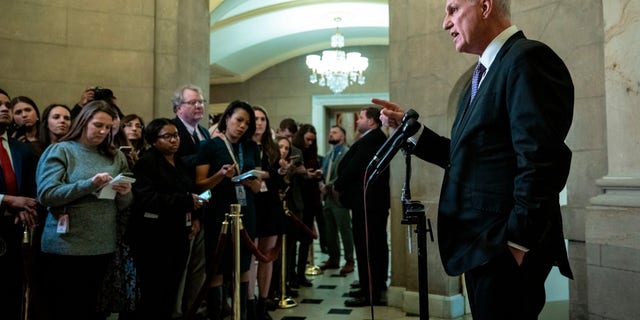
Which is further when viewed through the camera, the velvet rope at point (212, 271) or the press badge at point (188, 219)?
the press badge at point (188, 219)

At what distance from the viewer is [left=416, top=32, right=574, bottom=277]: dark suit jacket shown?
1482mm

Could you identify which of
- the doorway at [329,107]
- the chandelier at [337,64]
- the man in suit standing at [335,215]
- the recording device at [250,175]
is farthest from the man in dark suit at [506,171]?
the doorway at [329,107]

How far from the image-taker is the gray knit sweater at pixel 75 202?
284 centimetres

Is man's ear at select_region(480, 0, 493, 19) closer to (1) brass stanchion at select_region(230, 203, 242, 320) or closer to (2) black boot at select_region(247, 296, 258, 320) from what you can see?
(1) brass stanchion at select_region(230, 203, 242, 320)

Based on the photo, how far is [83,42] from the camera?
4.79 metres

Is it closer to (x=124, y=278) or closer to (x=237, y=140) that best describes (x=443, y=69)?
(x=237, y=140)

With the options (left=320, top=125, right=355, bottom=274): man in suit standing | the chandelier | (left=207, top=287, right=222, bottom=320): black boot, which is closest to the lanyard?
(left=207, top=287, right=222, bottom=320): black boot

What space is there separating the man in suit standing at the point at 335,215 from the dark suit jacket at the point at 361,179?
3.99 ft

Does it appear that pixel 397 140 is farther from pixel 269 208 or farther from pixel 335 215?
pixel 335 215

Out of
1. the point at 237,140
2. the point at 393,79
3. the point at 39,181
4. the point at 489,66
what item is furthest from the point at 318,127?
the point at 489,66

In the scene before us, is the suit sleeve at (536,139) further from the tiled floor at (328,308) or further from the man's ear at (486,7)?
the tiled floor at (328,308)

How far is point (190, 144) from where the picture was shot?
397cm

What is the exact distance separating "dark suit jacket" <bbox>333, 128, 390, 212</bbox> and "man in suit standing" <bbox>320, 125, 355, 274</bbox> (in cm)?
122

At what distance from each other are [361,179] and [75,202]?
8.98ft
